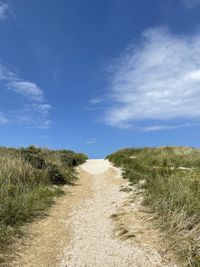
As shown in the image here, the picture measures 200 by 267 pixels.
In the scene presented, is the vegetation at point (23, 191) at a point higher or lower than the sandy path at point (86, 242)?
higher

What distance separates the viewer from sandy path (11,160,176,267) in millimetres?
6844

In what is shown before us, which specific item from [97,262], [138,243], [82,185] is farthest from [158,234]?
[82,185]

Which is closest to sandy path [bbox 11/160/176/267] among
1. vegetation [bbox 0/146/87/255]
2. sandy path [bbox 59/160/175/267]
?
sandy path [bbox 59/160/175/267]

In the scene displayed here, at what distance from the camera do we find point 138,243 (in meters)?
7.70

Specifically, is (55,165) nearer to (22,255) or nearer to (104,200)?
(104,200)

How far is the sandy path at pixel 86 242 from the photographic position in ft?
22.5

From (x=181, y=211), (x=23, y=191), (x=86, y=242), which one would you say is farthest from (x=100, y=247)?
(x=23, y=191)

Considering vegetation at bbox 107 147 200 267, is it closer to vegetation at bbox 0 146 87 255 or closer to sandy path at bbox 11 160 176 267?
sandy path at bbox 11 160 176 267

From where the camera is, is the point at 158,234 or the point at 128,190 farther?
the point at 128,190

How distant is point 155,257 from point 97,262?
117cm

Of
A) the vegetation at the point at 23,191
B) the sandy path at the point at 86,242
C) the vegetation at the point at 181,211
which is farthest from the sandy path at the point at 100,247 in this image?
the vegetation at the point at 23,191

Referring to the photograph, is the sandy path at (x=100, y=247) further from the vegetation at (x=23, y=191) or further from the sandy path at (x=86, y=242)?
the vegetation at (x=23, y=191)

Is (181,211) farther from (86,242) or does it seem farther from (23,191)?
(23,191)

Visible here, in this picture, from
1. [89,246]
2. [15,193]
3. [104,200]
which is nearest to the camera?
[89,246]
